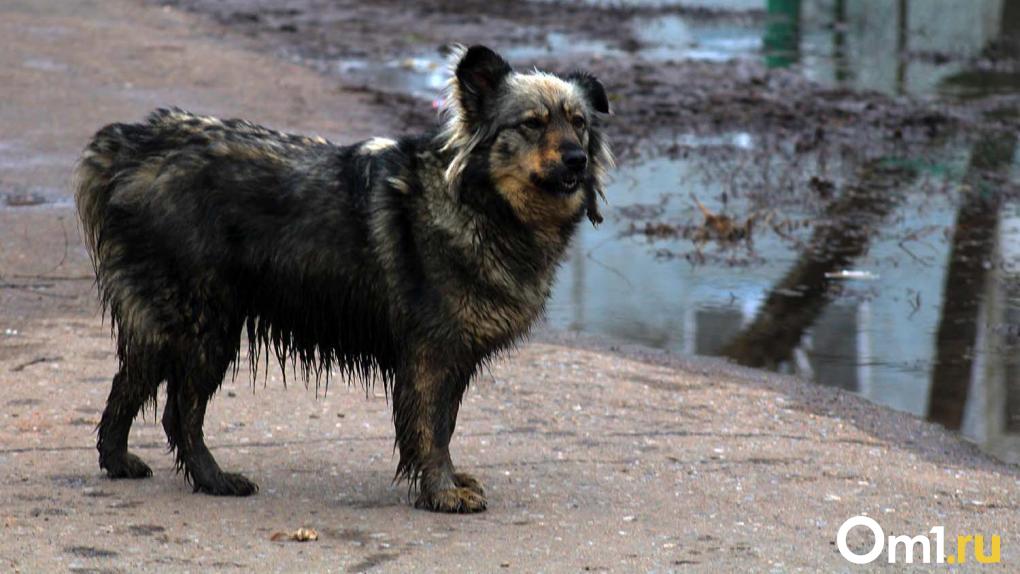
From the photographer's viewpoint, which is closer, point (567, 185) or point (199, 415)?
point (567, 185)

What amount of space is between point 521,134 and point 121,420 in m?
2.02

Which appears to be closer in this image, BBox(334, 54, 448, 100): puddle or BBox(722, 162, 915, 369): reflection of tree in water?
BBox(722, 162, 915, 369): reflection of tree in water

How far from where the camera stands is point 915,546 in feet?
20.1

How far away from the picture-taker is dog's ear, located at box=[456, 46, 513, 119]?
6.53 metres

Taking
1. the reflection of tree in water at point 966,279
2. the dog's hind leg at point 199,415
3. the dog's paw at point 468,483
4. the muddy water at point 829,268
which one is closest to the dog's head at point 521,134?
the dog's paw at point 468,483

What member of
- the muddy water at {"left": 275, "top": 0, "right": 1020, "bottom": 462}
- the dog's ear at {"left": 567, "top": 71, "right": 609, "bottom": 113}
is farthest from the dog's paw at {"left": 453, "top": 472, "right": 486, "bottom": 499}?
the muddy water at {"left": 275, "top": 0, "right": 1020, "bottom": 462}

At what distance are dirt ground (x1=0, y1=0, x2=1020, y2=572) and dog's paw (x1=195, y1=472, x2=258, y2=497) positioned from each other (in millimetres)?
50

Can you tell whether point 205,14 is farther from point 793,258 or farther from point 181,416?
point 181,416

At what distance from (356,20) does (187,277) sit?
16.9m

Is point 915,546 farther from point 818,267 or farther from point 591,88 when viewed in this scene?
point 818,267

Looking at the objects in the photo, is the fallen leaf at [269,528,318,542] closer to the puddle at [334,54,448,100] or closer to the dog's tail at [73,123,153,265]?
the dog's tail at [73,123,153,265]

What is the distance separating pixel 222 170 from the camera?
6539mm

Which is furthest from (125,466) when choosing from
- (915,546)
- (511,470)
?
(915,546)

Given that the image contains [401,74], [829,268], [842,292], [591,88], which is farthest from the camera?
[401,74]
